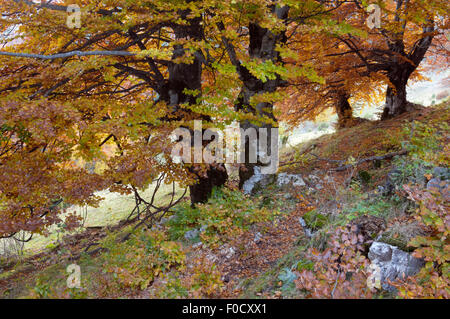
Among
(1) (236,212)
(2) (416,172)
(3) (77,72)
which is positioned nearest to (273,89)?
(1) (236,212)

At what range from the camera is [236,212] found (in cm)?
550

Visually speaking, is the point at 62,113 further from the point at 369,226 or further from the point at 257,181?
the point at 369,226

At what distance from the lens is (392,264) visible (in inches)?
124

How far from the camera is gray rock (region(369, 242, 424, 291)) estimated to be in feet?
10.2

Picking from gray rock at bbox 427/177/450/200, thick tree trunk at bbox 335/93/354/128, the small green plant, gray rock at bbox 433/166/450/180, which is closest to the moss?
the small green plant

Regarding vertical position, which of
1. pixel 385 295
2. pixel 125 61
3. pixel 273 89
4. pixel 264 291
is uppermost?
pixel 125 61

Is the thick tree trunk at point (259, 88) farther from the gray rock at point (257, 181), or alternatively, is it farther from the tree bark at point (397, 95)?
the tree bark at point (397, 95)

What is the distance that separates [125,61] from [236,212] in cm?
387

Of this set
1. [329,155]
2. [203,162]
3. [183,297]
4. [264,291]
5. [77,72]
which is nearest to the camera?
[183,297]

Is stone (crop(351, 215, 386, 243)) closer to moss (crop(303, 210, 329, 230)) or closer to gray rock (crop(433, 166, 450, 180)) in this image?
moss (crop(303, 210, 329, 230))

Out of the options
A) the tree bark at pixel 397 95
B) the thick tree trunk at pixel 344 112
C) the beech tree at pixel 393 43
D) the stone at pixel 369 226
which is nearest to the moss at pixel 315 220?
the stone at pixel 369 226

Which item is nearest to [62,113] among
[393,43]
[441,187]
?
[441,187]

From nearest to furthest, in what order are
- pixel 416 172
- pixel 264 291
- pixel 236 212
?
pixel 264 291, pixel 416 172, pixel 236 212
